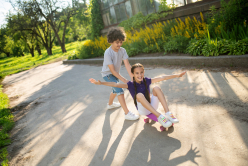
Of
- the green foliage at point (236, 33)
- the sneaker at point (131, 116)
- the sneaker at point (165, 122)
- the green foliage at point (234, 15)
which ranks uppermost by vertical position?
the green foliage at point (234, 15)

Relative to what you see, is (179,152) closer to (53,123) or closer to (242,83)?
(242,83)

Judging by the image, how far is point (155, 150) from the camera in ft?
7.07

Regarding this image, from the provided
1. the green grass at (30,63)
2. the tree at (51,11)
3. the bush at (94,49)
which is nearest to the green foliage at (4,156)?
the bush at (94,49)

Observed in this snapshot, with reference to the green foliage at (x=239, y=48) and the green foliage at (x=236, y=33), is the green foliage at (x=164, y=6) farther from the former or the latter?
the green foliage at (x=239, y=48)

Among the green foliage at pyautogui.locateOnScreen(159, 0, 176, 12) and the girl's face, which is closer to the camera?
the girl's face

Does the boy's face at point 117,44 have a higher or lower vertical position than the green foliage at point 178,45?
higher

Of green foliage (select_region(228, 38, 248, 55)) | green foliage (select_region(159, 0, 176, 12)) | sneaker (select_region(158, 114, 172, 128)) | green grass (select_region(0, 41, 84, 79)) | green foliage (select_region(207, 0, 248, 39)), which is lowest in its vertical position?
green grass (select_region(0, 41, 84, 79))

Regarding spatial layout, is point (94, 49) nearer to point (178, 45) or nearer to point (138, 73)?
point (178, 45)

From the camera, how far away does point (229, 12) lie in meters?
5.34

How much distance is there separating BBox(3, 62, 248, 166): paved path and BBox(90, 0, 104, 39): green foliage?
11.4 m

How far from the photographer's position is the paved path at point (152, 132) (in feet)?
6.61

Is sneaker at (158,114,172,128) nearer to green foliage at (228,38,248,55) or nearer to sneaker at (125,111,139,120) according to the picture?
sneaker at (125,111,139,120)

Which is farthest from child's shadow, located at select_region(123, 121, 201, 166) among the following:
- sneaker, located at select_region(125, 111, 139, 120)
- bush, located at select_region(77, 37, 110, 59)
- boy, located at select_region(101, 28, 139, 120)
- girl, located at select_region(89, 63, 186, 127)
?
bush, located at select_region(77, 37, 110, 59)

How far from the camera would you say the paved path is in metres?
2.01
